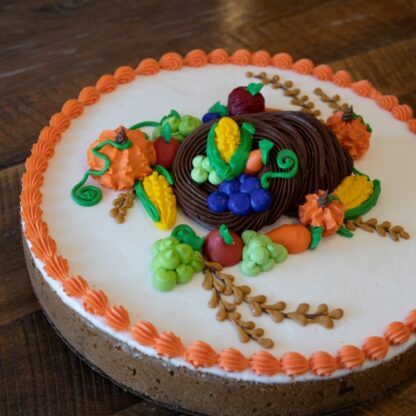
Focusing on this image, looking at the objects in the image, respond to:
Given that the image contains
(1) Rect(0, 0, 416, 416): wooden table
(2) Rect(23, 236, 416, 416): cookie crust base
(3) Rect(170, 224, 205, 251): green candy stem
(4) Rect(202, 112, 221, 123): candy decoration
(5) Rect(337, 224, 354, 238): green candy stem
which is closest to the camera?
(2) Rect(23, 236, 416, 416): cookie crust base

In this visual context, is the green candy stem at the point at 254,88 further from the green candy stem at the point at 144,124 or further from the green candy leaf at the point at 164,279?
the green candy leaf at the point at 164,279

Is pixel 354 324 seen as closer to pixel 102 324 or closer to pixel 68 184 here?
pixel 102 324

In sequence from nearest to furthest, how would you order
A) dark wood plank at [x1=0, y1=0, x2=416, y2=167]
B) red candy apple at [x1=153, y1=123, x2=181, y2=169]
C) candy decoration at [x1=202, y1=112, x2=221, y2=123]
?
red candy apple at [x1=153, y1=123, x2=181, y2=169] < candy decoration at [x1=202, y1=112, x2=221, y2=123] < dark wood plank at [x1=0, y1=0, x2=416, y2=167]

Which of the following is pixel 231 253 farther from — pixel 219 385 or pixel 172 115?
pixel 172 115

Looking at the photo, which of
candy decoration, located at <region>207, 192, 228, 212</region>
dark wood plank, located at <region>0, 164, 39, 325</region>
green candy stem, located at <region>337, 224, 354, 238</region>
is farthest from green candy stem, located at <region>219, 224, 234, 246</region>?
dark wood plank, located at <region>0, 164, 39, 325</region>

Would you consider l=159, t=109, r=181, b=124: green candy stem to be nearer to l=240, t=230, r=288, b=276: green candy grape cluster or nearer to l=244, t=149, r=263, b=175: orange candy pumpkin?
l=244, t=149, r=263, b=175: orange candy pumpkin

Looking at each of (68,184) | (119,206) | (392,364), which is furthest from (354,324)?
(68,184)

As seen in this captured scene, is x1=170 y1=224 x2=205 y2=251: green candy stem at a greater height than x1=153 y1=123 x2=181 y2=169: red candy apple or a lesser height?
lesser

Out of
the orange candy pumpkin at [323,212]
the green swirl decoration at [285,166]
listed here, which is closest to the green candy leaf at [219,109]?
the green swirl decoration at [285,166]
